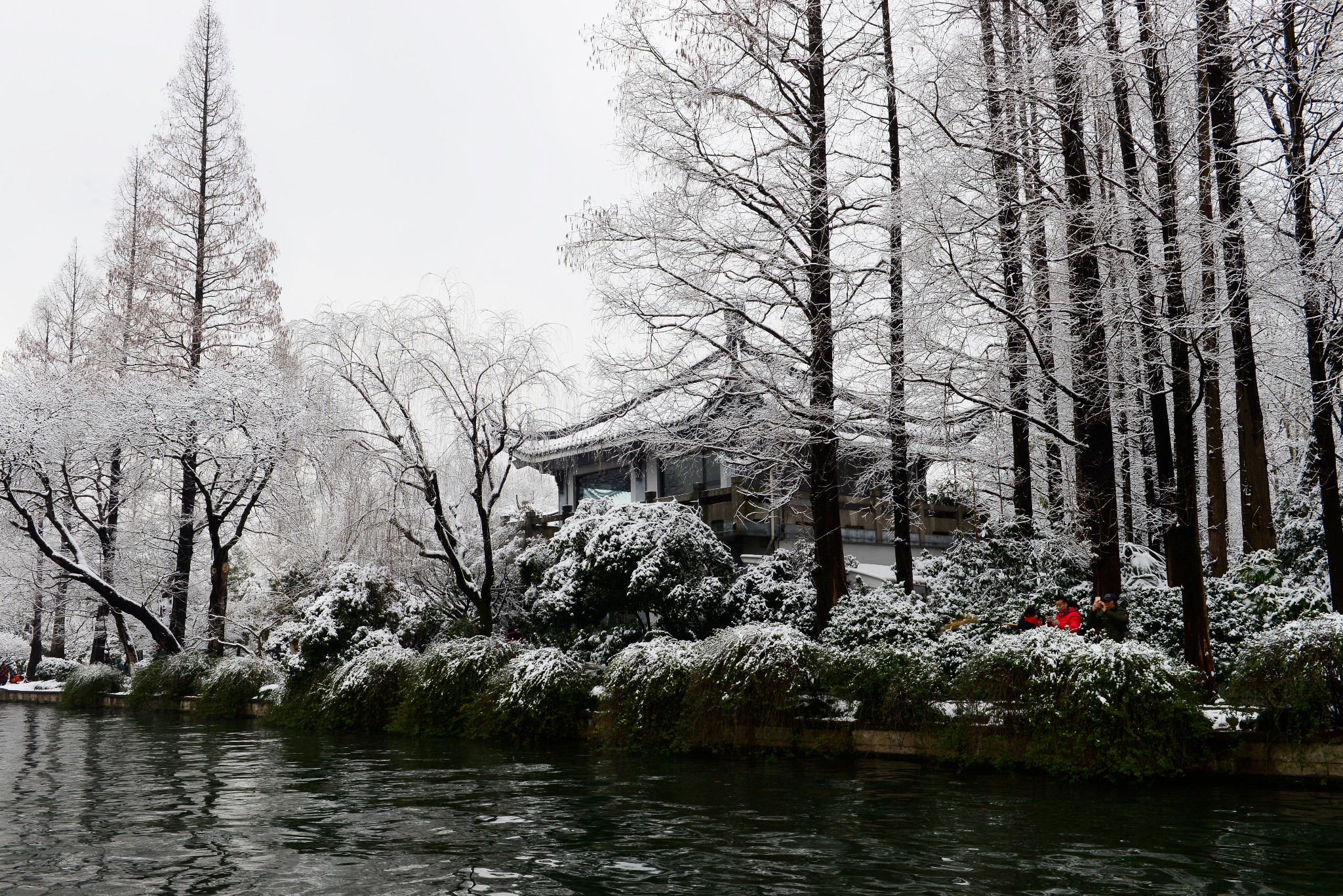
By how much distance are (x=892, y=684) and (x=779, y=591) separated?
772cm

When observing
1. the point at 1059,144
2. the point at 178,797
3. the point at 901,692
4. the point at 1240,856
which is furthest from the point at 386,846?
the point at 1059,144

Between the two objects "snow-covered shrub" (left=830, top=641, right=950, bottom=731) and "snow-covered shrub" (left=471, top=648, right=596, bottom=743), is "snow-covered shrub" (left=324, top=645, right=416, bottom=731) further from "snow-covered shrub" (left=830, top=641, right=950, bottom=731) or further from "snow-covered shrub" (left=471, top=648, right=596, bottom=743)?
"snow-covered shrub" (left=830, top=641, right=950, bottom=731)

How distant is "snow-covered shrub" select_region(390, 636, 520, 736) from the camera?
16031 millimetres

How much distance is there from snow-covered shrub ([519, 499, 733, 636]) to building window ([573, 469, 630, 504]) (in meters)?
8.84

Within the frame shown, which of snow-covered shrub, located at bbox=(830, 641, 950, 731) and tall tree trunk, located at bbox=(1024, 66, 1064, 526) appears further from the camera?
tall tree trunk, located at bbox=(1024, 66, 1064, 526)

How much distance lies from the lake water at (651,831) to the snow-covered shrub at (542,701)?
2.20 meters

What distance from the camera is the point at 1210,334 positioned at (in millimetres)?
12773

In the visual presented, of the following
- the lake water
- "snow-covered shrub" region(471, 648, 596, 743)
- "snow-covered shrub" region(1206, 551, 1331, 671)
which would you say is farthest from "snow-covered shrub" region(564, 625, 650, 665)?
"snow-covered shrub" region(1206, 551, 1331, 671)

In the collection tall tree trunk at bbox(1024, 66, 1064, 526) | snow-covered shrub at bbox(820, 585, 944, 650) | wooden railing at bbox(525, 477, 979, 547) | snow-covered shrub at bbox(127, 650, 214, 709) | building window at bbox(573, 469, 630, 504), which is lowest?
snow-covered shrub at bbox(127, 650, 214, 709)

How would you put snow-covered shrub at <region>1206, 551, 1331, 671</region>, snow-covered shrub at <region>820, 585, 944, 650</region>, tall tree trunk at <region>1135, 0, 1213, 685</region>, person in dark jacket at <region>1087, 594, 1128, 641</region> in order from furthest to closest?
snow-covered shrub at <region>820, 585, 944, 650</region> → snow-covered shrub at <region>1206, 551, 1331, 671</region> → person in dark jacket at <region>1087, 594, 1128, 641</region> → tall tree trunk at <region>1135, 0, 1213, 685</region>

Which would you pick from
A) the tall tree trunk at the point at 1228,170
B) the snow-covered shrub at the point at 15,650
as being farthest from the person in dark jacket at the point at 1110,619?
the snow-covered shrub at the point at 15,650

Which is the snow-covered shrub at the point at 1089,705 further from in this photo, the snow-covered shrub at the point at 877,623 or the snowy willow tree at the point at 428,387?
the snowy willow tree at the point at 428,387

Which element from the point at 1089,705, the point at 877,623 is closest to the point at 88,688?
the point at 877,623

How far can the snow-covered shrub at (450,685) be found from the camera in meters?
16.0
